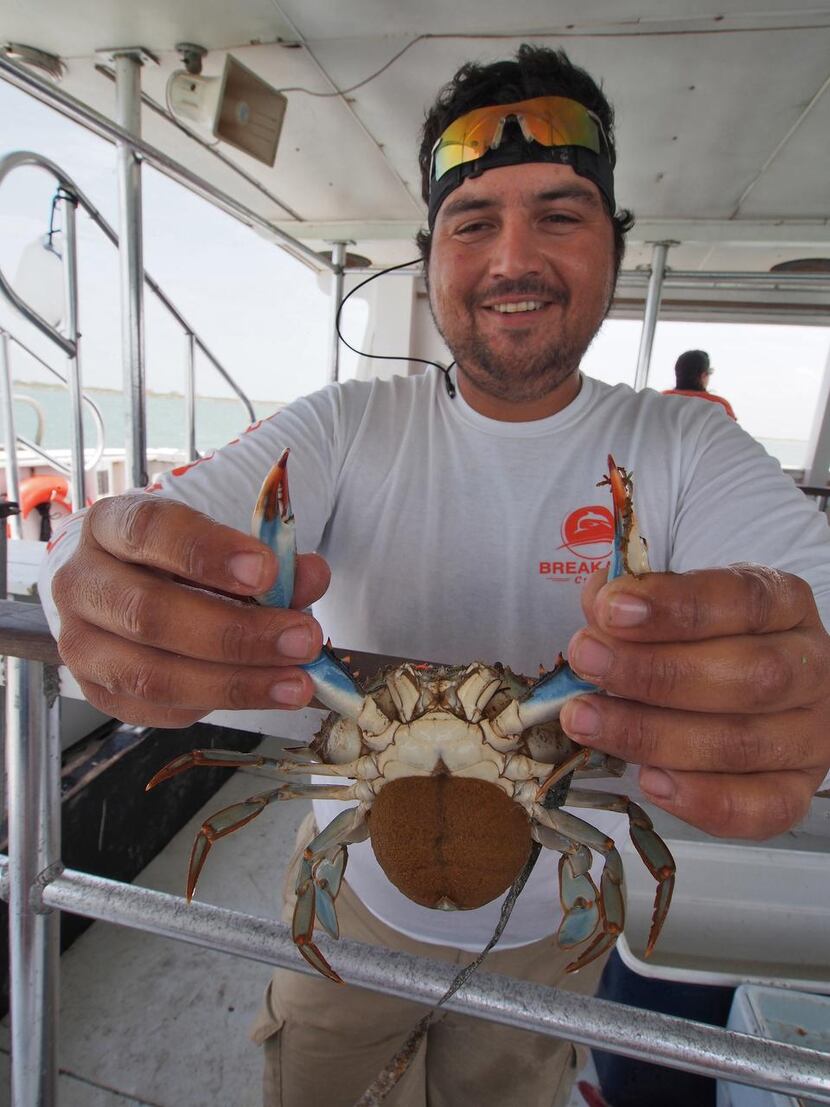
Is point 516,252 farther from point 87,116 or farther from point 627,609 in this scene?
point 87,116

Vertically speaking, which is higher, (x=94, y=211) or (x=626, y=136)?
(x=626, y=136)

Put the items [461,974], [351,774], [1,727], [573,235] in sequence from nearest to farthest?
[461,974] → [351,774] → [573,235] → [1,727]

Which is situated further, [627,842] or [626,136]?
[626,136]

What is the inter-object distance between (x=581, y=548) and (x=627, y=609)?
29.0 inches

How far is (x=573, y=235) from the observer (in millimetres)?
1380

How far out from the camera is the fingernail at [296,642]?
26.8 inches

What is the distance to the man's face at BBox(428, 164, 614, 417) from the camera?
4.47ft

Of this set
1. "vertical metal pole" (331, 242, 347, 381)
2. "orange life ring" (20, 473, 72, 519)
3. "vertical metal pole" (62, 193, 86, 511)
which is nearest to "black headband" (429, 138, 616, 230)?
"vertical metal pole" (62, 193, 86, 511)

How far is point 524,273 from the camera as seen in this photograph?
1.35m

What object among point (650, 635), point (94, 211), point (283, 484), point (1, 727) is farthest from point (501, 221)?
point (1, 727)

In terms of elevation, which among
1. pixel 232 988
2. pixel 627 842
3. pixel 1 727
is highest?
pixel 1 727

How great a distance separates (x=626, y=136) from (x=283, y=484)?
122 inches

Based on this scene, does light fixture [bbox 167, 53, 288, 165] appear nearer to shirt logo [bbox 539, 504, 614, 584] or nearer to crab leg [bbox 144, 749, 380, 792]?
shirt logo [bbox 539, 504, 614, 584]

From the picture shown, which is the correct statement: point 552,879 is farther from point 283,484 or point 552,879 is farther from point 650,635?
point 283,484
